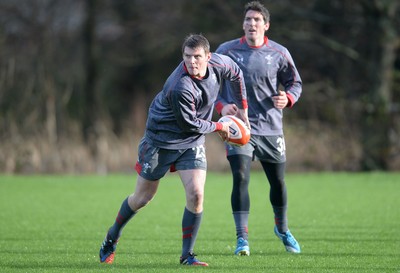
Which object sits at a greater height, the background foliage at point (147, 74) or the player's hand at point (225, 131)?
the player's hand at point (225, 131)

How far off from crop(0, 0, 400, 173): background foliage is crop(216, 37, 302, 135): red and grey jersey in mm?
12106

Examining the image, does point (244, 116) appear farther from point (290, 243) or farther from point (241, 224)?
point (290, 243)

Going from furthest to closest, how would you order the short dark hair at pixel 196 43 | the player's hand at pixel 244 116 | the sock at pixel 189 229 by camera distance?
the player's hand at pixel 244 116 → the sock at pixel 189 229 → the short dark hair at pixel 196 43

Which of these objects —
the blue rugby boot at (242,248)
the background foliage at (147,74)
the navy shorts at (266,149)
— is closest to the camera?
the blue rugby boot at (242,248)

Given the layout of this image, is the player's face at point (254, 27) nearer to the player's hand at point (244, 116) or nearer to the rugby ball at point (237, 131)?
the player's hand at point (244, 116)

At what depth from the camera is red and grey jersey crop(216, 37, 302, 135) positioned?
8.26 metres

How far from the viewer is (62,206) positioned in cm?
1324

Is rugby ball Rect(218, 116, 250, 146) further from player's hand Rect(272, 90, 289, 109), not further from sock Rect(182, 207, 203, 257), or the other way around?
player's hand Rect(272, 90, 289, 109)

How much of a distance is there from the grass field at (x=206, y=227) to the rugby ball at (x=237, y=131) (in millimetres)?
1054

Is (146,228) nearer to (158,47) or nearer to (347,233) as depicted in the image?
(347,233)

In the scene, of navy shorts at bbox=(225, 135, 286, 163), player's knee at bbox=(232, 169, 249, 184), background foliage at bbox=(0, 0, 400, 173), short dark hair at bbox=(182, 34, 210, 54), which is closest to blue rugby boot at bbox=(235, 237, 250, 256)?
player's knee at bbox=(232, 169, 249, 184)

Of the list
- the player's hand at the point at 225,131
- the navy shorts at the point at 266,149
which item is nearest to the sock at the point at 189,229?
the player's hand at the point at 225,131

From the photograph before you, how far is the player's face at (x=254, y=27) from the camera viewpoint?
8.14m

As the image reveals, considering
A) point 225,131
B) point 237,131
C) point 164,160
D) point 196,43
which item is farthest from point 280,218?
point 196,43
